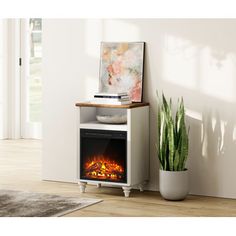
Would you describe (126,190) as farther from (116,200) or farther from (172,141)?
(172,141)

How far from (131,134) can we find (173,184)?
508 mm

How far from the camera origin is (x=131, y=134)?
4.11 m

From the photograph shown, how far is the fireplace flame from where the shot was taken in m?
4.20

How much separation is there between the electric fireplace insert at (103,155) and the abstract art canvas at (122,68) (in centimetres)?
44

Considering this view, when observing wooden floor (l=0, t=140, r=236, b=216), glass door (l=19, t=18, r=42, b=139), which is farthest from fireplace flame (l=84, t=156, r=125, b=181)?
glass door (l=19, t=18, r=42, b=139)

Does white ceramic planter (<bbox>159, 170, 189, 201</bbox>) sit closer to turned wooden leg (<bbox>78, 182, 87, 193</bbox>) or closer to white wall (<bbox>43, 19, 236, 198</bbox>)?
white wall (<bbox>43, 19, 236, 198</bbox>)

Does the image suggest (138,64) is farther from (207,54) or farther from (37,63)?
(37,63)

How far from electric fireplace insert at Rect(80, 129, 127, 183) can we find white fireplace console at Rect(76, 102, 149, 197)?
28 millimetres

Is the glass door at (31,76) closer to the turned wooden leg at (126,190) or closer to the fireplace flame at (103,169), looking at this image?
the fireplace flame at (103,169)

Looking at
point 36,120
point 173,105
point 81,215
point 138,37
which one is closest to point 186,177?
point 173,105

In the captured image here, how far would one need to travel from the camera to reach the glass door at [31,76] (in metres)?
7.38

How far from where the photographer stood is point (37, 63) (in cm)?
743

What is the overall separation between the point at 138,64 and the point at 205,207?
1.33 meters

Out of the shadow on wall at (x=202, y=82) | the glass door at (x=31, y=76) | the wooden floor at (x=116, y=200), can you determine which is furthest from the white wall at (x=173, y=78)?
the glass door at (x=31, y=76)
